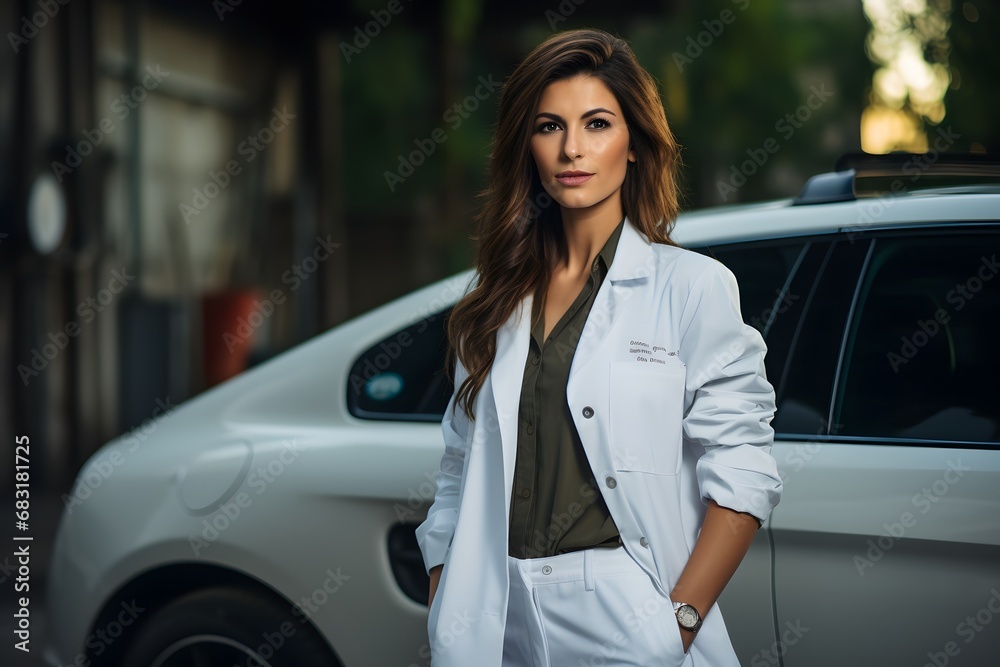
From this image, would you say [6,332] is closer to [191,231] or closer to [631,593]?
[191,231]

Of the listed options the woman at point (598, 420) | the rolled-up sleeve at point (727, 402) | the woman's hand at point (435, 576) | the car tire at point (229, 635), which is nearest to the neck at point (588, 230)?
the woman at point (598, 420)

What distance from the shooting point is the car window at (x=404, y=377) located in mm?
2723

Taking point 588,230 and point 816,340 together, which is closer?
point 588,230

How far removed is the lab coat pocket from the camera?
6.19ft

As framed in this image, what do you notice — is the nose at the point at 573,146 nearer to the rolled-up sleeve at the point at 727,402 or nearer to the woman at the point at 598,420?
the woman at the point at 598,420

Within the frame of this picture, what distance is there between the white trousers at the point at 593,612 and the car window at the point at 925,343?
0.70 meters

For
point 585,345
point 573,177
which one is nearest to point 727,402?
point 585,345

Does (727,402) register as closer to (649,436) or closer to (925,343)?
(649,436)

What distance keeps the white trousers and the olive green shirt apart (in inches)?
1.1

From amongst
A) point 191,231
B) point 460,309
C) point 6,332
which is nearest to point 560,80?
point 460,309

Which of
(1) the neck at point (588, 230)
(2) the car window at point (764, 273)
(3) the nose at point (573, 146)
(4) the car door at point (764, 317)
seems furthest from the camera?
(2) the car window at point (764, 273)

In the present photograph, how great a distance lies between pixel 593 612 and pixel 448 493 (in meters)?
0.43

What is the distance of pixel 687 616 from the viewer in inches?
72.8

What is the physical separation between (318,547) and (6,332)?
689 cm
